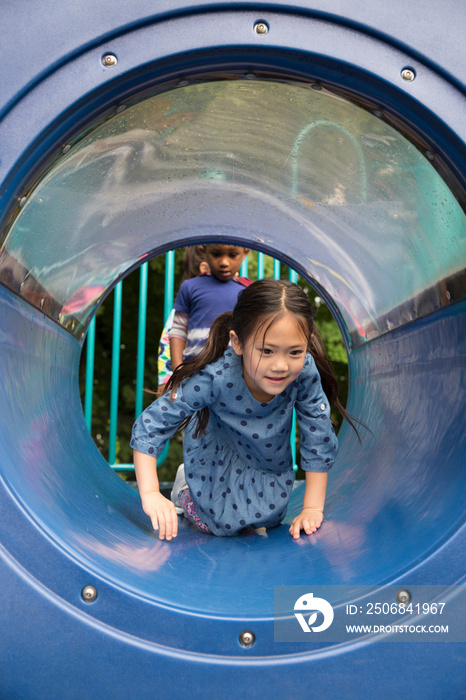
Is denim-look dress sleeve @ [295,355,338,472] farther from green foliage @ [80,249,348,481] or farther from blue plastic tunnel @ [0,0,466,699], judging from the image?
green foliage @ [80,249,348,481]

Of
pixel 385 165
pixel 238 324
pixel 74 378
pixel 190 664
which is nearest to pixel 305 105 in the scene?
pixel 385 165

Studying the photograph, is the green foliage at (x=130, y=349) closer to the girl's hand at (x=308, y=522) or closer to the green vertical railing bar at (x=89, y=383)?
the green vertical railing bar at (x=89, y=383)

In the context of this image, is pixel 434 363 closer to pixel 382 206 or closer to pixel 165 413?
pixel 382 206

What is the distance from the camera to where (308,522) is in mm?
1720

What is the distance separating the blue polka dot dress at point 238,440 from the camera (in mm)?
1683

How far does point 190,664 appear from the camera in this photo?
107cm

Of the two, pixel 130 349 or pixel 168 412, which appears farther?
pixel 130 349

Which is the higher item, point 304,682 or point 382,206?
point 382,206

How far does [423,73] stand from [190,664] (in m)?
1.04

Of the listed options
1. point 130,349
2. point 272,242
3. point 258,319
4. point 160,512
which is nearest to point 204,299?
point 272,242

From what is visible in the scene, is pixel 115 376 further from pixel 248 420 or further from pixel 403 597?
pixel 403 597

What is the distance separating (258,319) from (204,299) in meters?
1.41

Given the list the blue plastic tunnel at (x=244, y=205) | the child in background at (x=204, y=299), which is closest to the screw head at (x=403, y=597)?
the blue plastic tunnel at (x=244, y=205)

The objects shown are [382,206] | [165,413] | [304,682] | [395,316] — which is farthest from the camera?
[395,316]
